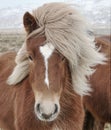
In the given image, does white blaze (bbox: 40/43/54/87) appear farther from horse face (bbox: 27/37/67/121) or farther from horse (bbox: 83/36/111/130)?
horse (bbox: 83/36/111/130)

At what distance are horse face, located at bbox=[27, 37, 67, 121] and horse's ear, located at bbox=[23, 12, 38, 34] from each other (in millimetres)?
200

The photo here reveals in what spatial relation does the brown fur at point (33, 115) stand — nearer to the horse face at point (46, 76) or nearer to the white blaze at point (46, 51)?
the horse face at point (46, 76)

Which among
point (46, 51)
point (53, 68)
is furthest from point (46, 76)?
point (46, 51)

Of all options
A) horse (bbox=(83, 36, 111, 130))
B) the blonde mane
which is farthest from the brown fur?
horse (bbox=(83, 36, 111, 130))

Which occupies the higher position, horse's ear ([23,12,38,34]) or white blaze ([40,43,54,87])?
horse's ear ([23,12,38,34])

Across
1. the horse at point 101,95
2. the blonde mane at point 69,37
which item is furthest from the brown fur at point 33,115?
the horse at point 101,95

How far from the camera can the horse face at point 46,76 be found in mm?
3902

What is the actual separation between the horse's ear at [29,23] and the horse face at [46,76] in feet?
0.66

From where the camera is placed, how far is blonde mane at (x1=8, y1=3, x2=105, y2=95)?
14.0 ft

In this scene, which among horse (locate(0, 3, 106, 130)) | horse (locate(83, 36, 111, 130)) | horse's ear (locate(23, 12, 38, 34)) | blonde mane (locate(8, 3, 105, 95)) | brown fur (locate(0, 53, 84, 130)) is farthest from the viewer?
horse (locate(83, 36, 111, 130))

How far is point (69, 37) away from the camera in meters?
4.34

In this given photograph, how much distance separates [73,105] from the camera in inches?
183

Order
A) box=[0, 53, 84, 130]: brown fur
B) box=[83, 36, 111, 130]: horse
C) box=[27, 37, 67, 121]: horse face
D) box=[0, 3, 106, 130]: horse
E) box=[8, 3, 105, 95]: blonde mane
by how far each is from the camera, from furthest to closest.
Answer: box=[83, 36, 111, 130]: horse < box=[0, 53, 84, 130]: brown fur < box=[8, 3, 105, 95]: blonde mane < box=[0, 3, 106, 130]: horse < box=[27, 37, 67, 121]: horse face

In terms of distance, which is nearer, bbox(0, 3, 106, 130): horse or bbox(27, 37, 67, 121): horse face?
bbox(27, 37, 67, 121): horse face
